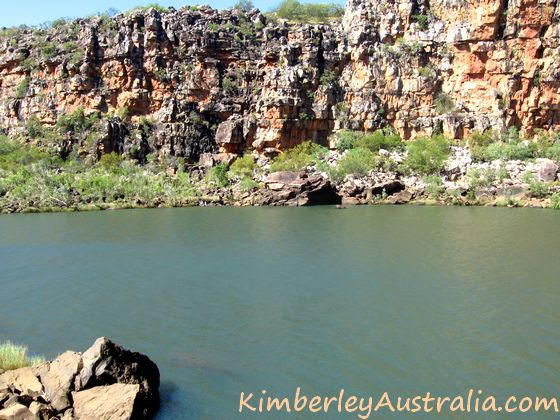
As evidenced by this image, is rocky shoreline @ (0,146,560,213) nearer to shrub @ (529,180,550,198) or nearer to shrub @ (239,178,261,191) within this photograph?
shrub @ (529,180,550,198)

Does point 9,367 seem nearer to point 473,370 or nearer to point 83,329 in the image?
point 83,329

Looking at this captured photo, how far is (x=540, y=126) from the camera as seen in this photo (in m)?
73.3

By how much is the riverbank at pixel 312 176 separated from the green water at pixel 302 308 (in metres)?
23.8

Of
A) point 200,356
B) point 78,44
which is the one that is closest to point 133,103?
point 78,44

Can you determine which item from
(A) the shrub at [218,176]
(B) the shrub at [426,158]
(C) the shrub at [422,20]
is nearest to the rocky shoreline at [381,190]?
(A) the shrub at [218,176]

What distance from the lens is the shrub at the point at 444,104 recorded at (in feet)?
248

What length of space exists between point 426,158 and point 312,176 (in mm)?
15546

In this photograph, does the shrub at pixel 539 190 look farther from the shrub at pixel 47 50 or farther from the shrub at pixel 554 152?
the shrub at pixel 47 50

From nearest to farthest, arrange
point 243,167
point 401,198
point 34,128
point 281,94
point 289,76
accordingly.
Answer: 1. point 401,198
2. point 243,167
3. point 281,94
4. point 289,76
5. point 34,128

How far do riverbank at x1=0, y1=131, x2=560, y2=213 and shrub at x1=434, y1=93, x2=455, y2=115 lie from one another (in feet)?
21.9

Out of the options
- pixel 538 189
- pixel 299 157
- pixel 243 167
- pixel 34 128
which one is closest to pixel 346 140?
pixel 299 157

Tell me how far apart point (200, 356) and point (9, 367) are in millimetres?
3990

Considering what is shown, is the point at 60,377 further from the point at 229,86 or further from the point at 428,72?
the point at 428,72

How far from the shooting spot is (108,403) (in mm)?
8789
